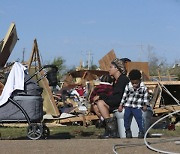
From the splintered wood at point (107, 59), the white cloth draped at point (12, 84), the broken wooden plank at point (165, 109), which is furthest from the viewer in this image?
the splintered wood at point (107, 59)

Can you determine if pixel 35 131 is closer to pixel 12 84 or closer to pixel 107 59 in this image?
pixel 12 84

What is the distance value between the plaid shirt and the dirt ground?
149 cm

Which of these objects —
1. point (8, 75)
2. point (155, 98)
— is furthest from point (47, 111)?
point (8, 75)

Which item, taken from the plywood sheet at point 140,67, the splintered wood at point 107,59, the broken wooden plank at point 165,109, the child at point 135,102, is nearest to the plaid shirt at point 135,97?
the child at point 135,102

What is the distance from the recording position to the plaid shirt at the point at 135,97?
8.74 metres

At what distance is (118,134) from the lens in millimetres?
9133

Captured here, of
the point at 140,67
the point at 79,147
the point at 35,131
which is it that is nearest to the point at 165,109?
the point at 140,67

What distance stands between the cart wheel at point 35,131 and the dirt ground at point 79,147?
137cm

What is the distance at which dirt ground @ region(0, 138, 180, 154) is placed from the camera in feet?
21.2

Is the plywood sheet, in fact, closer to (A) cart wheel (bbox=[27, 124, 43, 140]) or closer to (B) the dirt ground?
(A) cart wheel (bbox=[27, 124, 43, 140])

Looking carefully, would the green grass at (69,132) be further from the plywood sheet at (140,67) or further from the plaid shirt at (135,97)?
the plywood sheet at (140,67)

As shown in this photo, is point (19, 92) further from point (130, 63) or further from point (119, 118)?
point (130, 63)

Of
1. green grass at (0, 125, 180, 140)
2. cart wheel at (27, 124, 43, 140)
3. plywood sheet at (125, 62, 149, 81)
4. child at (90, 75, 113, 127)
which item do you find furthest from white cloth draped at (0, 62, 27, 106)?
plywood sheet at (125, 62, 149, 81)

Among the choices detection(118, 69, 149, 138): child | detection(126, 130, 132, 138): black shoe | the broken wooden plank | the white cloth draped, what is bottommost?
Answer: detection(126, 130, 132, 138): black shoe
